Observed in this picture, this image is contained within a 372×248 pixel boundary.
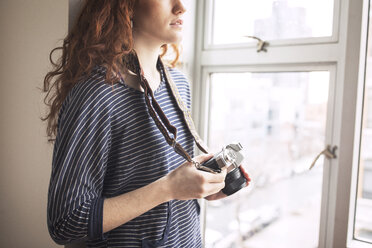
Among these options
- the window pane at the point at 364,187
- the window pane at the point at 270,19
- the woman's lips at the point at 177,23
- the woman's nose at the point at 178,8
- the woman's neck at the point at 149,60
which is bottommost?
the window pane at the point at 364,187

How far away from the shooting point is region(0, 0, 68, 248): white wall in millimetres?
1139

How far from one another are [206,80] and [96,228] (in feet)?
3.23

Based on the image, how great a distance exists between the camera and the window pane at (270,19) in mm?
1272

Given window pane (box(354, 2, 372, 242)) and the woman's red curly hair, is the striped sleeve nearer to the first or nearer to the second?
the woman's red curly hair

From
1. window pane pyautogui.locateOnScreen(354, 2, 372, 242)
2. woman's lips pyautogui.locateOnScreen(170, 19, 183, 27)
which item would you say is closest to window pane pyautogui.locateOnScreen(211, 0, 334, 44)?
window pane pyautogui.locateOnScreen(354, 2, 372, 242)

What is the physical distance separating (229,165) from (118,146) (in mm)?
306

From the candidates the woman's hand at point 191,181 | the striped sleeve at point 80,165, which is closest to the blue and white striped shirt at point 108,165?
the striped sleeve at point 80,165

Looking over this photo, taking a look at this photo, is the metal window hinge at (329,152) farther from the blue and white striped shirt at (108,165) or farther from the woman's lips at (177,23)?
the woman's lips at (177,23)

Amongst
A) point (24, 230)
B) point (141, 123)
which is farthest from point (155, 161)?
point (24, 230)

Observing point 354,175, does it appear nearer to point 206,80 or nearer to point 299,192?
point 299,192

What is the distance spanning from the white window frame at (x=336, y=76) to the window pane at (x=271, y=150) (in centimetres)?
5

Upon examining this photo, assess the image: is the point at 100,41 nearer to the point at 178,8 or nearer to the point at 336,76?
the point at 178,8

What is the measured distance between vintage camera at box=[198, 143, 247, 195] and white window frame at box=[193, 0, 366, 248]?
470 mm

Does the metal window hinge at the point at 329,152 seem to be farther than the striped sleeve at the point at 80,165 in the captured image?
Yes
